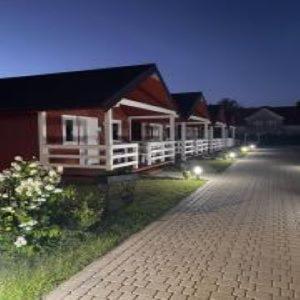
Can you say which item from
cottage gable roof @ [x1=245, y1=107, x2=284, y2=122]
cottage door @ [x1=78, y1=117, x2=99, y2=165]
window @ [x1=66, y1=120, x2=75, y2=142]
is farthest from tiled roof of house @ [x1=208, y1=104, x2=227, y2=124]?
cottage gable roof @ [x1=245, y1=107, x2=284, y2=122]

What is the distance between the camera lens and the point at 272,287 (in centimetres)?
561

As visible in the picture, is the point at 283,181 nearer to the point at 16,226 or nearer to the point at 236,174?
the point at 236,174

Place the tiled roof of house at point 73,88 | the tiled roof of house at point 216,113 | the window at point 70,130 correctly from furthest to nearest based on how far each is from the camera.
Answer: the tiled roof of house at point 216,113 → the window at point 70,130 → the tiled roof of house at point 73,88

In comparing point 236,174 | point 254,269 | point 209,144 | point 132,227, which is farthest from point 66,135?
point 209,144

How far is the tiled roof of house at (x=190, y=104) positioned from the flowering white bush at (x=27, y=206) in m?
18.4

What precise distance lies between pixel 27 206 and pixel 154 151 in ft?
43.9

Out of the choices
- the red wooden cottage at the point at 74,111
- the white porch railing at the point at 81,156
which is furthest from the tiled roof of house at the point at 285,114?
the white porch railing at the point at 81,156

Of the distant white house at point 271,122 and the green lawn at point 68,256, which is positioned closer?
the green lawn at point 68,256

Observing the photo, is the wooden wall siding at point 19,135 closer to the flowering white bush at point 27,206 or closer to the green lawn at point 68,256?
the green lawn at point 68,256

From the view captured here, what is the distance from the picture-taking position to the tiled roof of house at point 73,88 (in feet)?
47.5

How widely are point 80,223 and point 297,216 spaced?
545 cm

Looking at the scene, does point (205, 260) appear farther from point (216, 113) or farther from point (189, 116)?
point (216, 113)

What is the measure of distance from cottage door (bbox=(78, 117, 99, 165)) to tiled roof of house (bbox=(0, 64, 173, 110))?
7.12ft

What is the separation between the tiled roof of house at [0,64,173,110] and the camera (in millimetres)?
14469
